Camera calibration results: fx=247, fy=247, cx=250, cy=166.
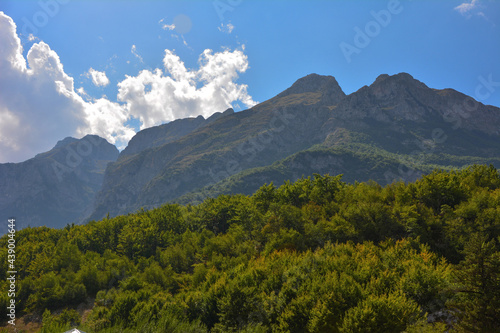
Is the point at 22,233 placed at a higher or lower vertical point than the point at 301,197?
lower

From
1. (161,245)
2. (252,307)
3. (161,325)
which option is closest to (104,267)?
(161,245)

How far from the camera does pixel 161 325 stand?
24.1 metres

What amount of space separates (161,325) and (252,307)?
9.01 metres

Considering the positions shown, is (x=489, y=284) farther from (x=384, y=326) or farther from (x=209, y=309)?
(x=209, y=309)

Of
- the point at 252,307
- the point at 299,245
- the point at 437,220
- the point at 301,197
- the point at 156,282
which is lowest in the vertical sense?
the point at 156,282

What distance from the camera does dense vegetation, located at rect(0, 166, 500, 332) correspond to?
18.6 metres

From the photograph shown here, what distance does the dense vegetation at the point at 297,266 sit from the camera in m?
18.6

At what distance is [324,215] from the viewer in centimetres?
4656

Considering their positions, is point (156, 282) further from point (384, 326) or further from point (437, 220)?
point (437, 220)

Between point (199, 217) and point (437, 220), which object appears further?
point (199, 217)

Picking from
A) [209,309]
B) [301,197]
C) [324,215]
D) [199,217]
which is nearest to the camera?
[209,309]

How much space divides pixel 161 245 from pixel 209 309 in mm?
37836

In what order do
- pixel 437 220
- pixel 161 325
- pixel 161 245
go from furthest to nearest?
pixel 161 245 → pixel 437 220 → pixel 161 325

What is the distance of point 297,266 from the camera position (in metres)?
27.3
